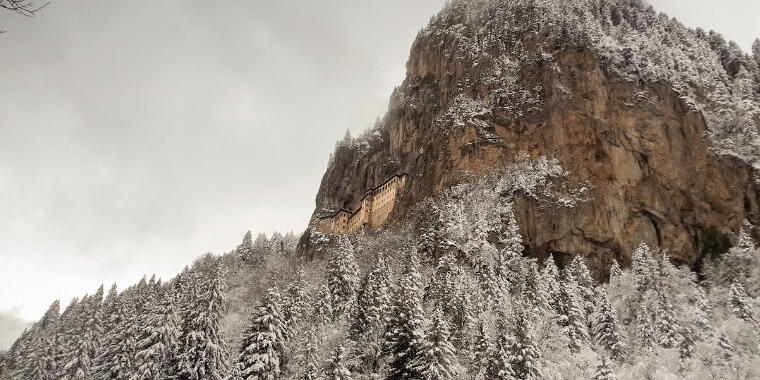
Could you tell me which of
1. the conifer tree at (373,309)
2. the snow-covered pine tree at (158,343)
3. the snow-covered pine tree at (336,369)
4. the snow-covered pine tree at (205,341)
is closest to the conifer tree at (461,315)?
the conifer tree at (373,309)

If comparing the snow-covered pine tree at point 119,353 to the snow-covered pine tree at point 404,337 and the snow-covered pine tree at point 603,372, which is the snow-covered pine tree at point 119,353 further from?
the snow-covered pine tree at point 603,372

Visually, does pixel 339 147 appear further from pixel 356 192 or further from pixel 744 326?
pixel 744 326

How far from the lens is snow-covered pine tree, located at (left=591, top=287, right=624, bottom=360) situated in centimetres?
5338

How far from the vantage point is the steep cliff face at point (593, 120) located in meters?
94.1

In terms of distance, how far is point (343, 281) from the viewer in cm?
6469

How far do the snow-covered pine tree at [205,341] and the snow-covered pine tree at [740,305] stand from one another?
53058 mm

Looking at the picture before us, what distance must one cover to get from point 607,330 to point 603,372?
16.8 m

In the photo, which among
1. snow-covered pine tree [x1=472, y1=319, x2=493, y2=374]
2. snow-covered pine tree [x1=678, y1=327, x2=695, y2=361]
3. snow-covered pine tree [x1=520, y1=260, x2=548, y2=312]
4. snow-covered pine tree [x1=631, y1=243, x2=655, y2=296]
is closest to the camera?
snow-covered pine tree [x1=472, y1=319, x2=493, y2=374]

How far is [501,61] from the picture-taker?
417 ft

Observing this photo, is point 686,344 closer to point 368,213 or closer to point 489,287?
point 489,287

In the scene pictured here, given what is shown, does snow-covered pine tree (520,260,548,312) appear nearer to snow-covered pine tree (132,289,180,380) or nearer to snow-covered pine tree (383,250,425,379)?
snow-covered pine tree (383,250,425,379)

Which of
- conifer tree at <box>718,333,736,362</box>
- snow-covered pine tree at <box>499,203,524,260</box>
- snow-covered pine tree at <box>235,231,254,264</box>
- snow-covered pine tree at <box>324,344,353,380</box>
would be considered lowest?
conifer tree at <box>718,333,736,362</box>

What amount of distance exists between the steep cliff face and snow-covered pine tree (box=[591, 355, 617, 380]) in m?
52.4

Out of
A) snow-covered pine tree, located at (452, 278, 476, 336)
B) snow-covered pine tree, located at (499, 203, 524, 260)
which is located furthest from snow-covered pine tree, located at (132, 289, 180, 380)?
snow-covered pine tree, located at (499, 203, 524, 260)
